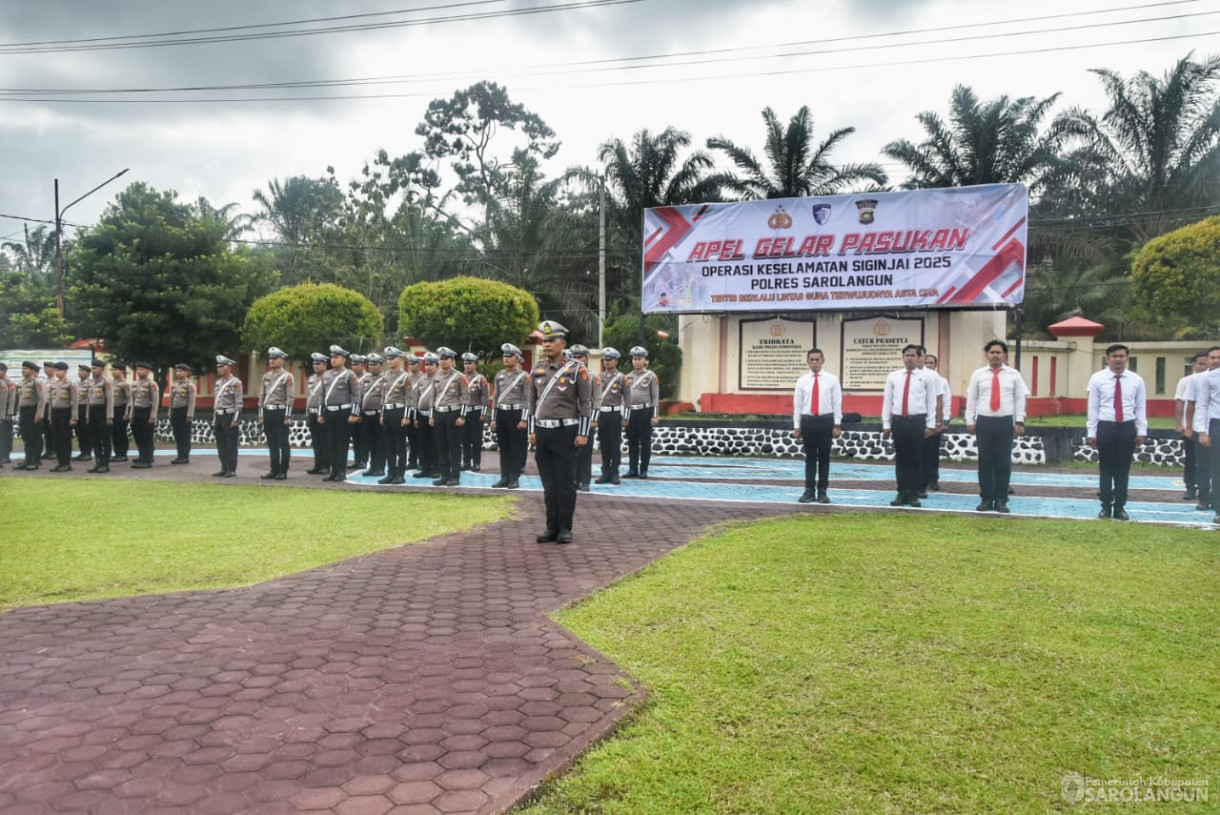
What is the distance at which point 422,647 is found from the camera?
450 cm

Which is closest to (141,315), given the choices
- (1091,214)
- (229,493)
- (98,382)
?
(98,382)

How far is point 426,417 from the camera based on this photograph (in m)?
12.8

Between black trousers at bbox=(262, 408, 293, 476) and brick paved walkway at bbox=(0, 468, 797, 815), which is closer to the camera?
brick paved walkway at bbox=(0, 468, 797, 815)

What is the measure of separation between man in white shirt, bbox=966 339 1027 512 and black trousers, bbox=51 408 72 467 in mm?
14074

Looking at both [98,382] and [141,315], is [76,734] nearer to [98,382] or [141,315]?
[98,382]

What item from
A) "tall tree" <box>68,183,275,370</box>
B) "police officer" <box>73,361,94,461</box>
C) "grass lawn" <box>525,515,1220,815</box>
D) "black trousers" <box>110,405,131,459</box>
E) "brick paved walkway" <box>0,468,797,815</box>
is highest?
"tall tree" <box>68,183,275,370</box>

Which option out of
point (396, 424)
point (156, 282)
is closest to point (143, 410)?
point (396, 424)

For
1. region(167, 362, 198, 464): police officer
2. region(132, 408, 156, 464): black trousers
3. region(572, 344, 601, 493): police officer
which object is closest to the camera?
region(572, 344, 601, 493): police officer

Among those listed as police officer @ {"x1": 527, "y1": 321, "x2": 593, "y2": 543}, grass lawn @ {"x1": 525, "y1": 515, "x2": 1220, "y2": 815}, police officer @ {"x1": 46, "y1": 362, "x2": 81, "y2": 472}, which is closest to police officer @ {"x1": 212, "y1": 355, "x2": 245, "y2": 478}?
police officer @ {"x1": 46, "y1": 362, "x2": 81, "y2": 472}

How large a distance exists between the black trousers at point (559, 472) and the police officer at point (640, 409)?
523 cm

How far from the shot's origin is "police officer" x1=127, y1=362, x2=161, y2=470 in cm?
1490

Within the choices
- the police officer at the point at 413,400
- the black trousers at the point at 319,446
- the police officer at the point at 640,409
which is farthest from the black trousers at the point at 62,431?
the police officer at the point at 640,409

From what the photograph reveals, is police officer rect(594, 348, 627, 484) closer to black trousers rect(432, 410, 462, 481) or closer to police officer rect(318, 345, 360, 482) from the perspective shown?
black trousers rect(432, 410, 462, 481)

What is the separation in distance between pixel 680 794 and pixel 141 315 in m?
23.1
